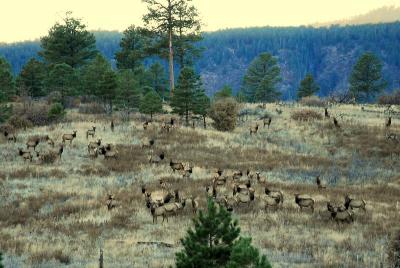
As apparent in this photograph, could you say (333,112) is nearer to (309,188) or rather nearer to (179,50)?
(179,50)

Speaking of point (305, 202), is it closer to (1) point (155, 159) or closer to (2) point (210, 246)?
(2) point (210, 246)

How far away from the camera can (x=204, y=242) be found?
933 cm

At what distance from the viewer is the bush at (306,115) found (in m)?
42.2

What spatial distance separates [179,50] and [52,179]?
29822 millimetres

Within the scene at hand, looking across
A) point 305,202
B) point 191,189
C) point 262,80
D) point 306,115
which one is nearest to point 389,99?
point 262,80

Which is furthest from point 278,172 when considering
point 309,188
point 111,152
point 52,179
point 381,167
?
point 52,179

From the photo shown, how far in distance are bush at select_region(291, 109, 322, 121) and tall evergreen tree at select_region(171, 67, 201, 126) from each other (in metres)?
A: 9.75

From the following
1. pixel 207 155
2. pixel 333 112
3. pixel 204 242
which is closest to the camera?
pixel 204 242

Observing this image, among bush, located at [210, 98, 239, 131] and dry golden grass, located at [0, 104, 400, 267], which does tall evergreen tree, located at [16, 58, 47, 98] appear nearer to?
dry golden grass, located at [0, 104, 400, 267]

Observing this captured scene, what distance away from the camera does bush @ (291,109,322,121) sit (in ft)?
138

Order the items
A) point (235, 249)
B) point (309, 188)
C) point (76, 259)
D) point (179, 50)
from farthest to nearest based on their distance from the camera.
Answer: point (179, 50)
point (309, 188)
point (76, 259)
point (235, 249)

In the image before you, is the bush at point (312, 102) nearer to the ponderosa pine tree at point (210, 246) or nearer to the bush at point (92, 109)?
the bush at point (92, 109)

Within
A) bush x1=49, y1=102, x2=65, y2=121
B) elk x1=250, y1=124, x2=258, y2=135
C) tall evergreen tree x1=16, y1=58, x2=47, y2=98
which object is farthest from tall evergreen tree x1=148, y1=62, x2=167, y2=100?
elk x1=250, y1=124, x2=258, y2=135

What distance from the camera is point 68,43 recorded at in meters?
63.1
